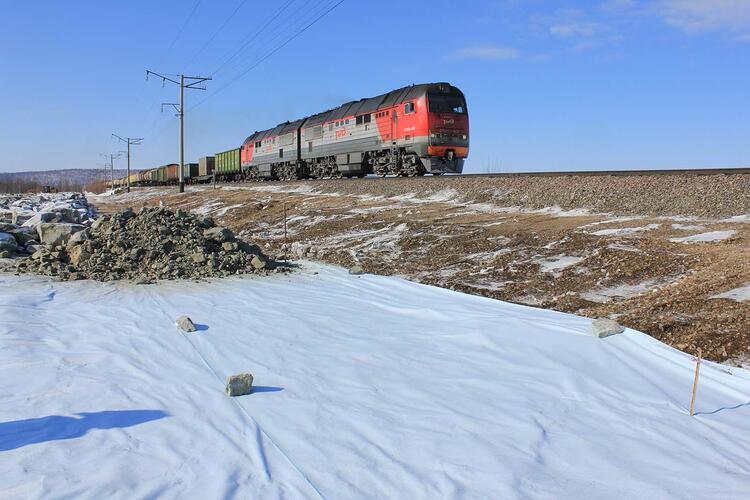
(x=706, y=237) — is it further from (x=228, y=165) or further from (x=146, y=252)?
(x=228, y=165)

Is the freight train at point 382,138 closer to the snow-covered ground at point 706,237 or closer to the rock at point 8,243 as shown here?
the snow-covered ground at point 706,237

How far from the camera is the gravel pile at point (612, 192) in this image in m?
11.1

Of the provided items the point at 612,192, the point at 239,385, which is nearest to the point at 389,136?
the point at 612,192

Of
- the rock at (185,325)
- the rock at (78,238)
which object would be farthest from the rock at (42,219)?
the rock at (185,325)

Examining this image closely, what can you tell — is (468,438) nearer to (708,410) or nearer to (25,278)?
(708,410)

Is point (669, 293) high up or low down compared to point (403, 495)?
up

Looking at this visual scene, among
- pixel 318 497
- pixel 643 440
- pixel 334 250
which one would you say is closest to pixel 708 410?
pixel 643 440

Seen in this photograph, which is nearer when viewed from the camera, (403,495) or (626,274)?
(403,495)

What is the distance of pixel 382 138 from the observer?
23.9 m

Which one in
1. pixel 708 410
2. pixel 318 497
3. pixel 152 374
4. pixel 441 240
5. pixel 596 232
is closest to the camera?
pixel 318 497

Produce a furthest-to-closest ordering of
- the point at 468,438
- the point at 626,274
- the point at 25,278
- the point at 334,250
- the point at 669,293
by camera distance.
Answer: the point at 334,250 < the point at 25,278 < the point at 626,274 < the point at 669,293 < the point at 468,438

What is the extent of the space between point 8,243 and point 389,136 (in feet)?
49.4

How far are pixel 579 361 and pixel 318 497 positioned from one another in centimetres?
315

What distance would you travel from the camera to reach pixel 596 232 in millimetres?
10281
